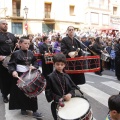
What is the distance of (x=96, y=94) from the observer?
22.0ft

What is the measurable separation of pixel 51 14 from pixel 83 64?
1224 inches

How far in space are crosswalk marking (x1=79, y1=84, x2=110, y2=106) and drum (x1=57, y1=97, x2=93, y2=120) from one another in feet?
8.03

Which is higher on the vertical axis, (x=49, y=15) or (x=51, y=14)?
(x=51, y=14)

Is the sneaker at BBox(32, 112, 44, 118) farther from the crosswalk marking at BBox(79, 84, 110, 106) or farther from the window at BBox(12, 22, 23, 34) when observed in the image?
the window at BBox(12, 22, 23, 34)

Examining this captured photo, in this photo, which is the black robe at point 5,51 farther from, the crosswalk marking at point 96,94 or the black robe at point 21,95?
the crosswalk marking at point 96,94

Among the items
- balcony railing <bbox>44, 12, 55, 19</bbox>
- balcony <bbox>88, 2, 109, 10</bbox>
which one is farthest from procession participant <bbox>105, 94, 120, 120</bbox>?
balcony <bbox>88, 2, 109, 10</bbox>

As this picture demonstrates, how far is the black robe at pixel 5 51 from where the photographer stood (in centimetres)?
570

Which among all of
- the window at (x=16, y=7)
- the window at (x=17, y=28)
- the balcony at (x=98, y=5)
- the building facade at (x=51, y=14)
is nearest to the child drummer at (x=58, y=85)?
the building facade at (x=51, y=14)

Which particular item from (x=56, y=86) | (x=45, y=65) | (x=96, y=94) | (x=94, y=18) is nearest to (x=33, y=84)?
(x=56, y=86)

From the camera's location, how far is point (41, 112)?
203 inches

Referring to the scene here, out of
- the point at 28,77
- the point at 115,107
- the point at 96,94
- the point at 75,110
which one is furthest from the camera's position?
the point at 96,94

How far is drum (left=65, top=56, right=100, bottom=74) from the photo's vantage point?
209 inches

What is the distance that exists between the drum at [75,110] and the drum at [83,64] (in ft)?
6.09

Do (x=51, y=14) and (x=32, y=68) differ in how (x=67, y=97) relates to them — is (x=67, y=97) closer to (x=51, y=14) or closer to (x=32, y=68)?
(x=32, y=68)
